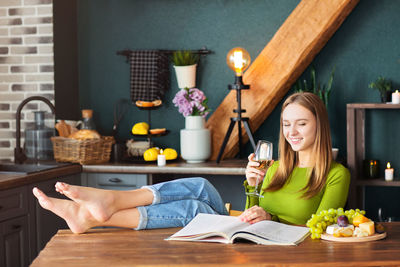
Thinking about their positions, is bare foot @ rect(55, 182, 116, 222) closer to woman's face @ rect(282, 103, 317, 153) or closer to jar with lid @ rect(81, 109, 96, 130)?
woman's face @ rect(282, 103, 317, 153)

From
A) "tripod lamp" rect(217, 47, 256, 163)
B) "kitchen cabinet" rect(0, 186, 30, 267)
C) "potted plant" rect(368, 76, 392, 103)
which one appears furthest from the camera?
"tripod lamp" rect(217, 47, 256, 163)

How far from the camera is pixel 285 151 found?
2.56 metres

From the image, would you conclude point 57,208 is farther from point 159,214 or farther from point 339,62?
point 339,62

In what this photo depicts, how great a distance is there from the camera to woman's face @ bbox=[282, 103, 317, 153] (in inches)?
95.7

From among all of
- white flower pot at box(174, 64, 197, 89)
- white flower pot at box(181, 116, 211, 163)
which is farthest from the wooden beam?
white flower pot at box(174, 64, 197, 89)

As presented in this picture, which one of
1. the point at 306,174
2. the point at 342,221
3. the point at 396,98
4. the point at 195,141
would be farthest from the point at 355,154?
the point at 342,221

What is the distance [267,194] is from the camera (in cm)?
252

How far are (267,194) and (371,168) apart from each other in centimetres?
148

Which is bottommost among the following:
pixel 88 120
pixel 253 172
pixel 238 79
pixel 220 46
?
pixel 253 172

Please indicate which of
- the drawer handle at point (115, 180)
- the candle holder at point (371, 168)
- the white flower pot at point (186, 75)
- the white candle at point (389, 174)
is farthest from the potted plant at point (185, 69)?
the white candle at point (389, 174)

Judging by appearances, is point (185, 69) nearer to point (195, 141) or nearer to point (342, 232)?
point (195, 141)

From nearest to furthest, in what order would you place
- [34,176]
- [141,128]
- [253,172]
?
[253,172]
[34,176]
[141,128]

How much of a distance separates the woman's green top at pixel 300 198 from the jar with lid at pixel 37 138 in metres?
2.06

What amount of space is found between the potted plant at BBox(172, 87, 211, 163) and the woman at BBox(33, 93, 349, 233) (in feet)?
4.34
